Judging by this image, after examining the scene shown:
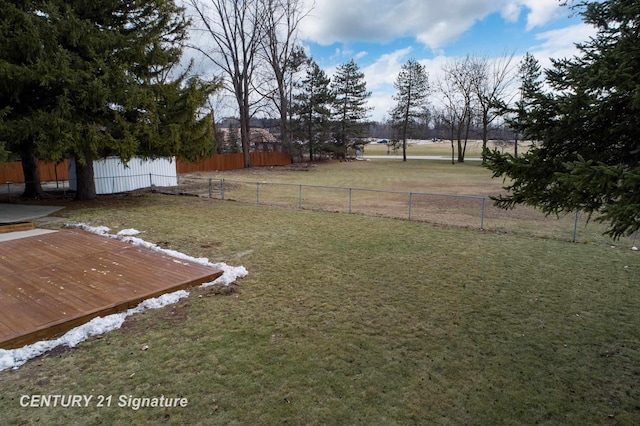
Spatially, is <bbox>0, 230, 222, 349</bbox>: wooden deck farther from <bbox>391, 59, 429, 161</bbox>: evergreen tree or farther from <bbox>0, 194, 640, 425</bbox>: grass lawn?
<bbox>391, 59, 429, 161</bbox>: evergreen tree

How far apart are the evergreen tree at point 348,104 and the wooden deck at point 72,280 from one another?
128 feet

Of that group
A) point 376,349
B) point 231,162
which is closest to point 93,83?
point 376,349

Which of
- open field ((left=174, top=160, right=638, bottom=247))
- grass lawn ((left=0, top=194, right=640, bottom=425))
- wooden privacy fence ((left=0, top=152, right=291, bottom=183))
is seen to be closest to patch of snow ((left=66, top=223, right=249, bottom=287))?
grass lawn ((left=0, top=194, right=640, bottom=425))

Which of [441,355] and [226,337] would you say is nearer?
[441,355]

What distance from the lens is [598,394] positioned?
3.35m

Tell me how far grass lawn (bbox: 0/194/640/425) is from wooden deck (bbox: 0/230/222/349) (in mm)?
484

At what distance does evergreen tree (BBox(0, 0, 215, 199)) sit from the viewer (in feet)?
33.9

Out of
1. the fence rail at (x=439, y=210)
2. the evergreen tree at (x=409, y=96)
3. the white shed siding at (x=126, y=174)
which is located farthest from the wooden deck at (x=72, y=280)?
the evergreen tree at (x=409, y=96)

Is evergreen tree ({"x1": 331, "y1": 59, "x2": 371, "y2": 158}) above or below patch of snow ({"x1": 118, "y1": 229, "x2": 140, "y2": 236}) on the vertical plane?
above

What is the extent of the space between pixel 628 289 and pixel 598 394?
3.55 meters

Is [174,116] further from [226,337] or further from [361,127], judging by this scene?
[361,127]

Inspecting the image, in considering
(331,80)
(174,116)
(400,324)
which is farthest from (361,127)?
(400,324)

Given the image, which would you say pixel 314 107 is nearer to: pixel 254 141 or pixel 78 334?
pixel 254 141

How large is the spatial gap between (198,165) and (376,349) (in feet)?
95.4
